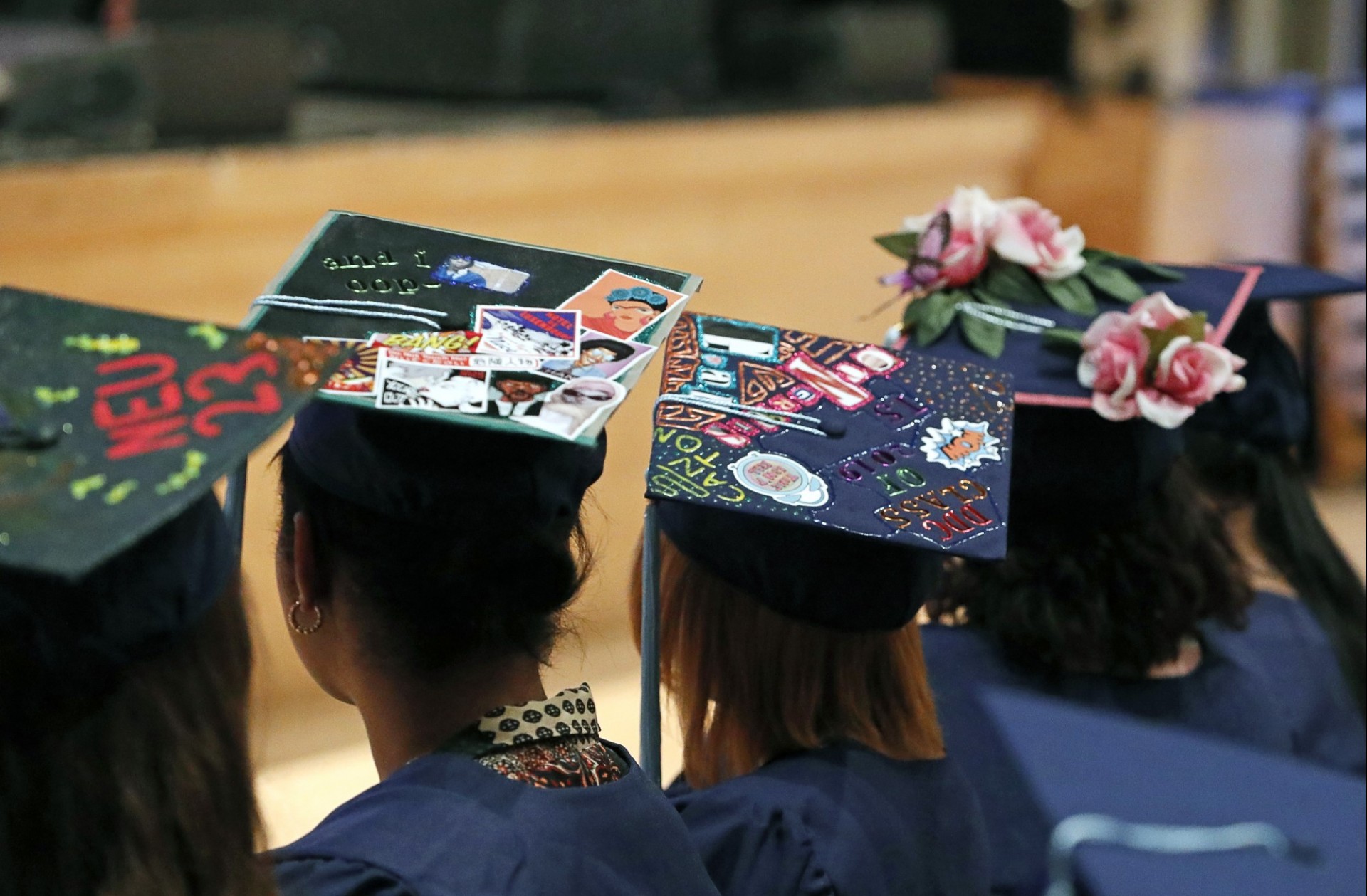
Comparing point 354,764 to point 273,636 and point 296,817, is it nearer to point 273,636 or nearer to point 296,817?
point 296,817

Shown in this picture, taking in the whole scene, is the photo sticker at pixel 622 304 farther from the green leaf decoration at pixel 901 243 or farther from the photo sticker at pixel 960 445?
the green leaf decoration at pixel 901 243

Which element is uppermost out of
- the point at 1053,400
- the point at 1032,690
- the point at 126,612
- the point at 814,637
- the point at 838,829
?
the point at 126,612

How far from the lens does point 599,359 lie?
3.10 feet

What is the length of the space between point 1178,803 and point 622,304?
0.89 m

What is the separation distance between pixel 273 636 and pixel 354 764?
107 centimetres

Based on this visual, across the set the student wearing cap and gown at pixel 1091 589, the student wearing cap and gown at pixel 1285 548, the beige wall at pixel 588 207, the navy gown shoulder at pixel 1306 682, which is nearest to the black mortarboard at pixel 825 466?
the student wearing cap and gown at pixel 1091 589

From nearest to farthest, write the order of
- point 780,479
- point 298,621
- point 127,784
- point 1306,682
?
1. point 127,784
2. point 298,621
3. point 780,479
4. point 1306,682

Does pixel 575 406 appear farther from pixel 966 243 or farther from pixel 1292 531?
pixel 1292 531

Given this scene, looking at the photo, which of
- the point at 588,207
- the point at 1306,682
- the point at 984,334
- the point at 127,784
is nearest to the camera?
the point at 127,784

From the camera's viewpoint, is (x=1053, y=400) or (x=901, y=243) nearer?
(x=1053, y=400)

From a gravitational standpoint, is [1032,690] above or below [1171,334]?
below

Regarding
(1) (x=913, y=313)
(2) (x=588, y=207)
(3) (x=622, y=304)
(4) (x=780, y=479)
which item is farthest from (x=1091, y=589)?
(2) (x=588, y=207)

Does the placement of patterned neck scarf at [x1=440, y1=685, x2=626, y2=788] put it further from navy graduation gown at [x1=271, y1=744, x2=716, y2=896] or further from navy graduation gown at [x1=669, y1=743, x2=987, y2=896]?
navy graduation gown at [x1=669, y1=743, x2=987, y2=896]

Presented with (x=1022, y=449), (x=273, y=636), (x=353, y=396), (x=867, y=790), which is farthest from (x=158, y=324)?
(x=273, y=636)
